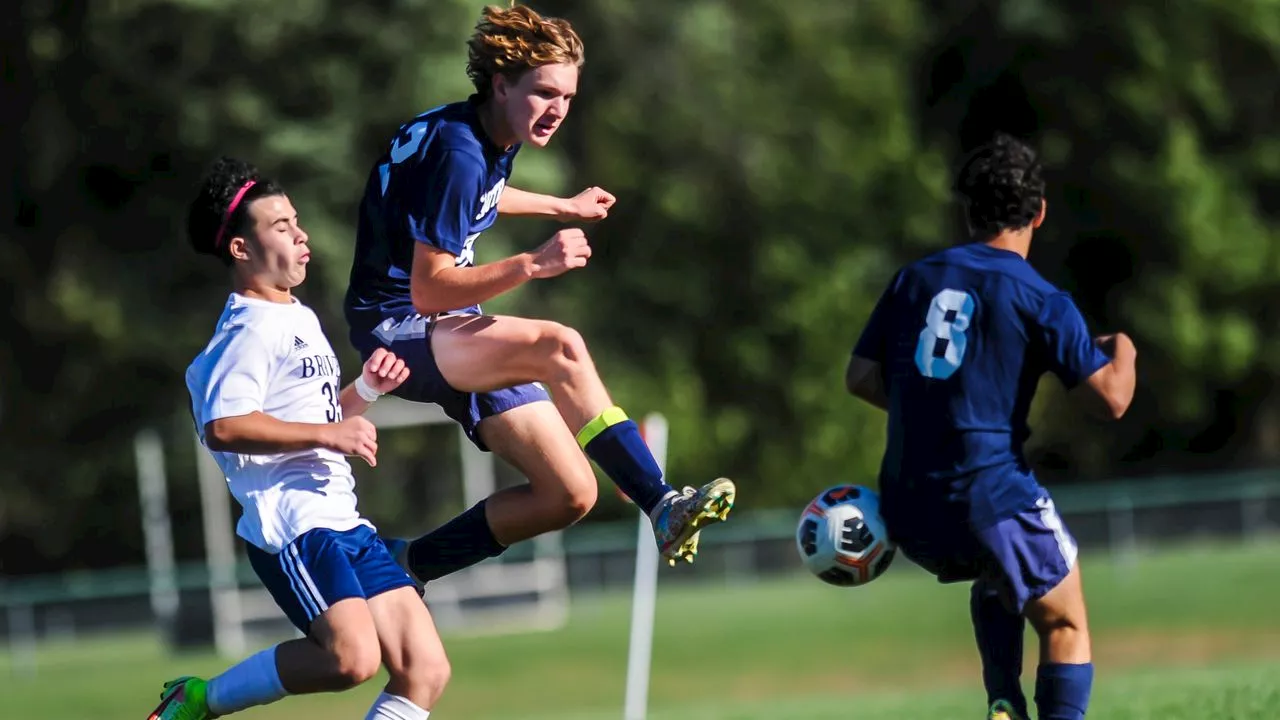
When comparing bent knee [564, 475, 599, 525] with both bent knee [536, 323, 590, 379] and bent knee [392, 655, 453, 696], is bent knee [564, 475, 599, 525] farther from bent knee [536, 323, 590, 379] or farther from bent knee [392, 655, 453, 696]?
bent knee [392, 655, 453, 696]

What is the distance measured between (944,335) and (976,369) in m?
0.15

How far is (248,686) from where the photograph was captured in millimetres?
6457

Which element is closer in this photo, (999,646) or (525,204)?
(999,646)

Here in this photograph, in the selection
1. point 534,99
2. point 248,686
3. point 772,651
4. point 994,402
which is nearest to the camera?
point 248,686

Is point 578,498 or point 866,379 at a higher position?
point 866,379

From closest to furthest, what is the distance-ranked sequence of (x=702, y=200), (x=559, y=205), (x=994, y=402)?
(x=994, y=402) < (x=559, y=205) < (x=702, y=200)

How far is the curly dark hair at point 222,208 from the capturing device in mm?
6543

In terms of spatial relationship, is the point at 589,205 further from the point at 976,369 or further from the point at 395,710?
the point at 395,710

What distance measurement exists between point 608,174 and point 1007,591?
29298 millimetres

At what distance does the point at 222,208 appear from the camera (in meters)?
6.55

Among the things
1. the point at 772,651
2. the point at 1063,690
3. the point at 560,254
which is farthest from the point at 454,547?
the point at 772,651

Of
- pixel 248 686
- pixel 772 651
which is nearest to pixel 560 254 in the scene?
pixel 248 686

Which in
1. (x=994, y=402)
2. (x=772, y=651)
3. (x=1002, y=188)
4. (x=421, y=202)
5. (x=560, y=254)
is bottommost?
(x=772, y=651)

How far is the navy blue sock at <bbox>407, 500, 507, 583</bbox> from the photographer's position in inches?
295
